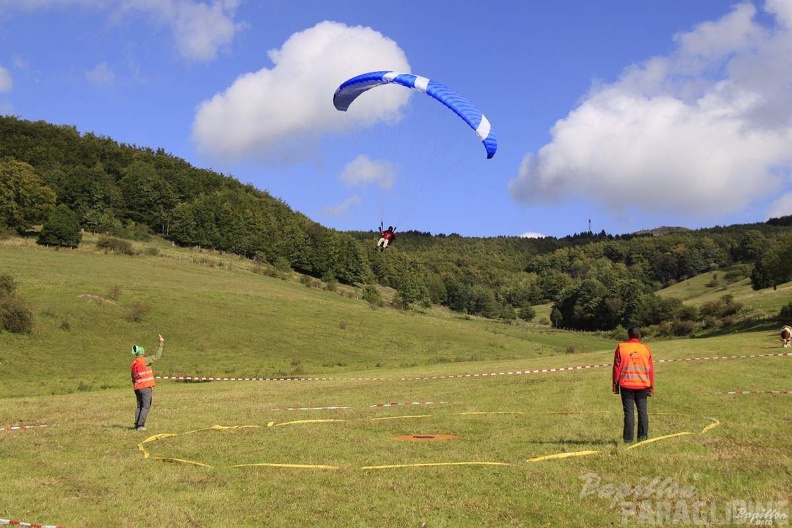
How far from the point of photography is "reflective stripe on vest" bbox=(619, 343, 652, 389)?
12.2 meters

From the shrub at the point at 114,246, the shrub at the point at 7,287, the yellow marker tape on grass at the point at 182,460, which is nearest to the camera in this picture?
the yellow marker tape on grass at the point at 182,460

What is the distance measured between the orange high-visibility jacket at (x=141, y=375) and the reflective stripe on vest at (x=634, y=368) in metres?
11.4

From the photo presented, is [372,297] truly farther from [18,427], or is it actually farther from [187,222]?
[18,427]

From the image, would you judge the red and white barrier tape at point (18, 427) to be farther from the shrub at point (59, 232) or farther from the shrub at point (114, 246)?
the shrub at point (59, 232)

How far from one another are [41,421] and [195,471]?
999 centimetres

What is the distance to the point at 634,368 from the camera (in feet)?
40.2

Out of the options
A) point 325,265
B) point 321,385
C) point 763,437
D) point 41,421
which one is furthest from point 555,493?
point 325,265

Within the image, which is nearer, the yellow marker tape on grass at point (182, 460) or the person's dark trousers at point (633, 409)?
the yellow marker tape on grass at point (182, 460)

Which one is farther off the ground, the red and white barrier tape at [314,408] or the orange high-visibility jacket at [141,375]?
the orange high-visibility jacket at [141,375]

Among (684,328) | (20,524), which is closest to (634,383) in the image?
(20,524)

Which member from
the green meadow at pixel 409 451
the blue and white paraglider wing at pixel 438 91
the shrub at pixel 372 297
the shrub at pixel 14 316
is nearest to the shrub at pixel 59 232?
the shrub at pixel 372 297

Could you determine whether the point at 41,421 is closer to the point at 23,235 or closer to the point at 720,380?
the point at 720,380

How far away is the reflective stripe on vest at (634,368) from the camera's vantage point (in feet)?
39.9

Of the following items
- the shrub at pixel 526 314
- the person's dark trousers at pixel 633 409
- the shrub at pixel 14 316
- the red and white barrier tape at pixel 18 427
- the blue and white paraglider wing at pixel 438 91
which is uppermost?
the blue and white paraglider wing at pixel 438 91
